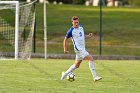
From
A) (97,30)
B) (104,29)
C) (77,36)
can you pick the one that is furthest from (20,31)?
(77,36)

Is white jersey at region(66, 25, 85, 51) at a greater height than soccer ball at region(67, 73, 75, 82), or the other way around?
white jersey at region(66, 25, 85, 51)

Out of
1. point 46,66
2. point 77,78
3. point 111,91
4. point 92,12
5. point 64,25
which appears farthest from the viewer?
point 92,12

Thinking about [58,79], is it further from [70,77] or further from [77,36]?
[77,36]

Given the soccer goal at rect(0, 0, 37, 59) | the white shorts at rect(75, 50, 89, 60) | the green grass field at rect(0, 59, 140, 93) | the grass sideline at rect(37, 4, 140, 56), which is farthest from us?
the grass sideline at rect(37, 4, 140, 56)

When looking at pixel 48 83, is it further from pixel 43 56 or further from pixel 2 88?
pixel 43 56

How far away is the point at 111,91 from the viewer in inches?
603

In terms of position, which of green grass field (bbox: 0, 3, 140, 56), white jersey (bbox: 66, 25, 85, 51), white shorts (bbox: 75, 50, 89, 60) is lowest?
green grass field (bbox: 0, 3, 140, 56)

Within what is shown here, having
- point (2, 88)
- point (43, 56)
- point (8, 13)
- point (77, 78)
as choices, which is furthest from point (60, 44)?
point (2, 88)

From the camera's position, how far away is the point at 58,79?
60.0 feet

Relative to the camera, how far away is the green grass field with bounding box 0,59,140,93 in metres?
15.6

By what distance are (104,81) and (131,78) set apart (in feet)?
4.18

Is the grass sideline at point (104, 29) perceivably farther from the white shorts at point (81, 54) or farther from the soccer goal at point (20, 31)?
the white shorts at point (81, 54)

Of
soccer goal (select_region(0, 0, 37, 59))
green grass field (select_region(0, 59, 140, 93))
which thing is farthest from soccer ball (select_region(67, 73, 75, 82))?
soccer goal (select_region(0, 0, 37, 59))

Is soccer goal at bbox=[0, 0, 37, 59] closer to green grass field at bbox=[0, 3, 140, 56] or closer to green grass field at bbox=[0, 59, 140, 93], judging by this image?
green grass field at bbox=[0, 3, 140, 56]
